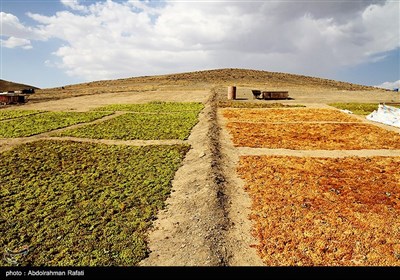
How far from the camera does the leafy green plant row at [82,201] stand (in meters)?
7.27

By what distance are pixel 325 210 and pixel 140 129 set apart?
1509cm

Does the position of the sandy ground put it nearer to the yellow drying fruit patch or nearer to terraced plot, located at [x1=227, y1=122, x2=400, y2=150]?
terraced plot, located at [x1=227, y1=122, x2=400, y2=150]

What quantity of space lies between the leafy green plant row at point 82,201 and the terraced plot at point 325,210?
3.21 metres

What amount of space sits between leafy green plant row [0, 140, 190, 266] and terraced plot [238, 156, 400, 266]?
321 cm

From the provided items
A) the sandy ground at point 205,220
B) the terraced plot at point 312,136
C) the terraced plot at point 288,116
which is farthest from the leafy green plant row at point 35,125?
the terraced plot at point 288,116

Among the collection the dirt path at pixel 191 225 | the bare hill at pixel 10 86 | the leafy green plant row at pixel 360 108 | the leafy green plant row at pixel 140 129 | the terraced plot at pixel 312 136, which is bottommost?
the dirt path at pixel 191 225

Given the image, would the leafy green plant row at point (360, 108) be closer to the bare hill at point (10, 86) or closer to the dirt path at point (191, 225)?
the dirt path at point (191, 225)

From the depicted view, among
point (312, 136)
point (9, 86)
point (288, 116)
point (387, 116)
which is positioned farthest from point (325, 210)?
point (9, 86)

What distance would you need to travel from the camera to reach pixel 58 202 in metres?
9.79

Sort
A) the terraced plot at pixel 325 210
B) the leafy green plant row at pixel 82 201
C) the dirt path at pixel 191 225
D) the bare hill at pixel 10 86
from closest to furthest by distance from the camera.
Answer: the dirt path at pixel 191 225
the terraced plot at pixel 325 210
the leafy green plant row at pixel 82 201
the bare hill at pixel 10 86

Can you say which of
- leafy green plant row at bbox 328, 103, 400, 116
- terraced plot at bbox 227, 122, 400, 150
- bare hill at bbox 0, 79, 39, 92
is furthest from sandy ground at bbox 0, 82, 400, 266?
bare hill at bbox 0, 79, 39, 92

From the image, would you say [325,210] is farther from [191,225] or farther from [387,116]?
[387,116]

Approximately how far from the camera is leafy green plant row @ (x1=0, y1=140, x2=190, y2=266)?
23.8ft
